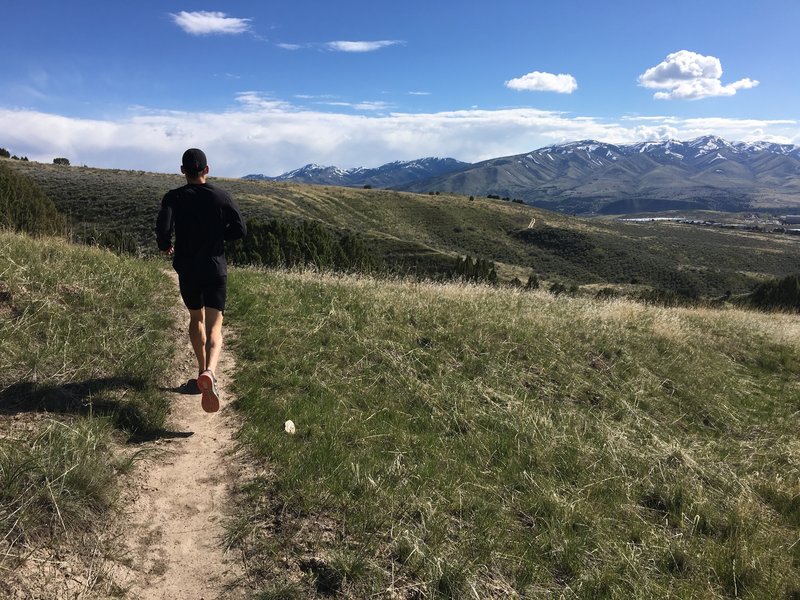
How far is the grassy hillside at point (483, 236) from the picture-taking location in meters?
57.2

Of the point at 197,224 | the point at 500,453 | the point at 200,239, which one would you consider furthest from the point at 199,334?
the point at 500,453

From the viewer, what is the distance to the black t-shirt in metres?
5.11

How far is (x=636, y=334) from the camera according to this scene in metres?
10.1

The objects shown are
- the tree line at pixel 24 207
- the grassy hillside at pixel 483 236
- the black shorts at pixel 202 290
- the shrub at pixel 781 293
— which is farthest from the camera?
the grassy hillside at pixel 483 236

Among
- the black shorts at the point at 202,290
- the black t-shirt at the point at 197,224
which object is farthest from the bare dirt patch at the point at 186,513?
the black t-shirt at the point at 197,224

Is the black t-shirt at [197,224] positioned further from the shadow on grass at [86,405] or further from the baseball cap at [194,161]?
the shadow on grass at [86,405]

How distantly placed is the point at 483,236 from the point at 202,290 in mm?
97412

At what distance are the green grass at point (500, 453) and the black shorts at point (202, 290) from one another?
1.23 m

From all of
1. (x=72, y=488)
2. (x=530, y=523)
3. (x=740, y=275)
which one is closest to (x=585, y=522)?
(x=530, y=523)

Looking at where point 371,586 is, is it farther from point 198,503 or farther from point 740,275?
point 740,275

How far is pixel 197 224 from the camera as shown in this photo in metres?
5.13

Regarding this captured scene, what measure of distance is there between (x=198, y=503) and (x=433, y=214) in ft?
348

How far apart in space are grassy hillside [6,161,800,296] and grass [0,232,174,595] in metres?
42.4

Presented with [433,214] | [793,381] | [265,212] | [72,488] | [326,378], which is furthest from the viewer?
[433,214]
